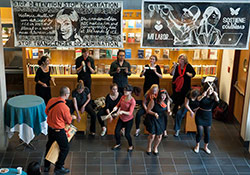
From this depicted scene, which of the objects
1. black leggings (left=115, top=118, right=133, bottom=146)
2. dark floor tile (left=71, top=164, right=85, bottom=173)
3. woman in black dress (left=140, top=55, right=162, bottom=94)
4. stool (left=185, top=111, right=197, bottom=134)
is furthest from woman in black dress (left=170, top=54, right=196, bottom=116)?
dark floor tile (left=71, top=164, right=85, bottom=173)

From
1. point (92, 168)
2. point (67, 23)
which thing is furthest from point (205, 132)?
point (67, 23)

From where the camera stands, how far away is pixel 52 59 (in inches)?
385

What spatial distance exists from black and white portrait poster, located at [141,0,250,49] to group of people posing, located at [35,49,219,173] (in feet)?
3.14

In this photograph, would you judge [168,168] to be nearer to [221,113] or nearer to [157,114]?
[157,114]

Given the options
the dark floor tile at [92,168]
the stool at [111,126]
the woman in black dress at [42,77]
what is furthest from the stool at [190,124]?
the woman in black dress at [42,77]

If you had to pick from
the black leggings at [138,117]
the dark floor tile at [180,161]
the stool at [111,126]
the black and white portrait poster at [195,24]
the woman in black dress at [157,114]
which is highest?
the black and white portrait poster at [195,24]

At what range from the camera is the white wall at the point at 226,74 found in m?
9.02

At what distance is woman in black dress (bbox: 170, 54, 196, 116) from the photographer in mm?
8430

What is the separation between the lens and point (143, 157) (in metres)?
7.03

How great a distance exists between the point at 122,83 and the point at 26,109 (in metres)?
2.59

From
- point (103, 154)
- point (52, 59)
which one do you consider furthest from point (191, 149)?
point (52, 59)

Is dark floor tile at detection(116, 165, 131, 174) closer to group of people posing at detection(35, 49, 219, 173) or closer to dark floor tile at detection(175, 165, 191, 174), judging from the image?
group of people posing at detection(35, 49, 219, 173)

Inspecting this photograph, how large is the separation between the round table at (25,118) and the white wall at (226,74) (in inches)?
195

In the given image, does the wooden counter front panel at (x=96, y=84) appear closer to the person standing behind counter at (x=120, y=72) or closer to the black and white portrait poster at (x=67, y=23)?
the person standing behind counter at (x=120, y=72)
